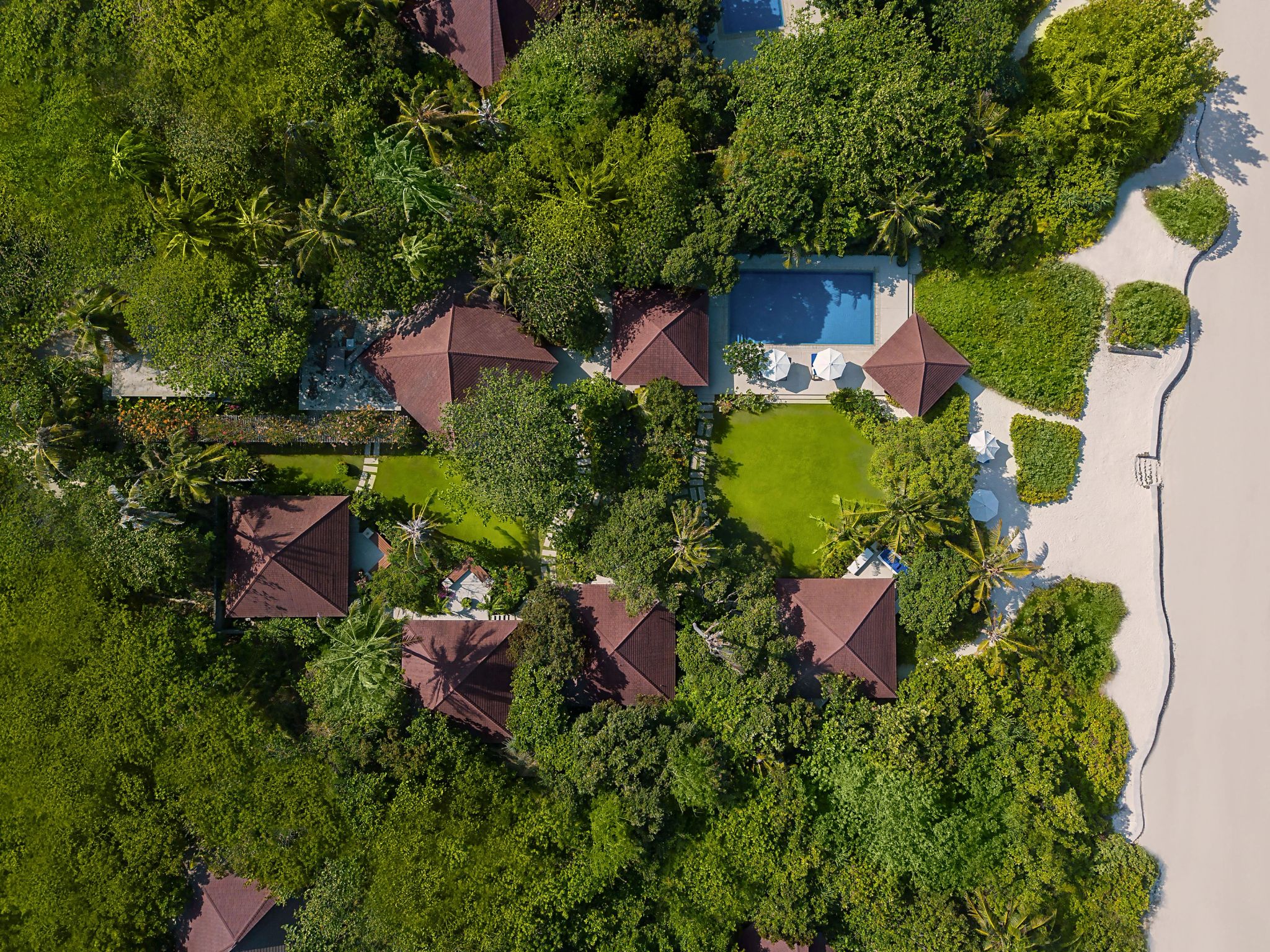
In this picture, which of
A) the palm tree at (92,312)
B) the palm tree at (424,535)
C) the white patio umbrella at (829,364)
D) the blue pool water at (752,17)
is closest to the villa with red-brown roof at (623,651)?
the palm tree at (424,535)

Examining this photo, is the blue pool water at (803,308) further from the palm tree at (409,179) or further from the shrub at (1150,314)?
the palm tree at (409,179)

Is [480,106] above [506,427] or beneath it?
above

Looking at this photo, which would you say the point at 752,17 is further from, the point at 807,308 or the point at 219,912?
the point at 219,912

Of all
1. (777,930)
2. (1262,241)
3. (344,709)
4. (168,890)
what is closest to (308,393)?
(344,709)

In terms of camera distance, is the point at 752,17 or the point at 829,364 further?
the point at 752,17

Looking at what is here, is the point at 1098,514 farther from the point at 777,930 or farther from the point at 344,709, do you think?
the point at 344,709

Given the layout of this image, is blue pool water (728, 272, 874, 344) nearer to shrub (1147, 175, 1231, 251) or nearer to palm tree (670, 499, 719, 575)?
palm tree (670, 499, 719, 575)

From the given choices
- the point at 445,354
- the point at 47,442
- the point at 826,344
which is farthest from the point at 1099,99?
the point at 47,442
